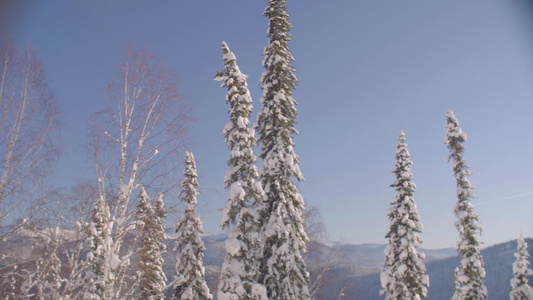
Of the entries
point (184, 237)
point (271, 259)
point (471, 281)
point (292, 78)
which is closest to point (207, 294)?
point (184, 237)

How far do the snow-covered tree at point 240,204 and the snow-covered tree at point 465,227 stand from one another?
54.4 feet

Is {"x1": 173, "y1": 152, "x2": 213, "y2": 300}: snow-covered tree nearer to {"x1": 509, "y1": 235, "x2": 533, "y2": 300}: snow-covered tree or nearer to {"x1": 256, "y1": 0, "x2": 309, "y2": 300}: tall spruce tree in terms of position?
{"x1": 256, "y1": 0, "x2": 309, "y2": 300}: tall spruce tree

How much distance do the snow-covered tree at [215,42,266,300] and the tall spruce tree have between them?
620mm

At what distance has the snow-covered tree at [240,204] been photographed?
1326 centimetres

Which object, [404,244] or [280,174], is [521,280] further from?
[280,174]

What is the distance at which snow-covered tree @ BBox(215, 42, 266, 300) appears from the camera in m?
13.3

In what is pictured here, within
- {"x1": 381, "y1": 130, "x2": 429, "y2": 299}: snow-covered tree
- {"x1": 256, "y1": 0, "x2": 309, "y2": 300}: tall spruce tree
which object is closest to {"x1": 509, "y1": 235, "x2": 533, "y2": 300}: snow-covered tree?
{"x1": 381, "y1": 130, "x2": 429, "y2": 299}: snow-covered tree

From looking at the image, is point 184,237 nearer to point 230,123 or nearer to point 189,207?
point 189,207

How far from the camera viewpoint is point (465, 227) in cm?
2167

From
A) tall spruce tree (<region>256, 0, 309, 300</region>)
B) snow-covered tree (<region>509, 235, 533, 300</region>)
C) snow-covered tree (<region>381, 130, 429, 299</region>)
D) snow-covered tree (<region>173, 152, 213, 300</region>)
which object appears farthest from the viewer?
snow-covered tree (<region>509, 235, 533, 300</region>)

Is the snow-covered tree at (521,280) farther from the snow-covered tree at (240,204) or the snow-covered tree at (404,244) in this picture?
the snow-covered tree at (240,204)

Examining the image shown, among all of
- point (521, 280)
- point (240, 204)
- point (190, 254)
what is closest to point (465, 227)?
point (521, 280)

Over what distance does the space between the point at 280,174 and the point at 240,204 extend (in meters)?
2.39

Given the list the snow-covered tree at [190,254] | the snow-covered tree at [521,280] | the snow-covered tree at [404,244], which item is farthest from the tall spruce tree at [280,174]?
the snow-covered tree at [521,280]
